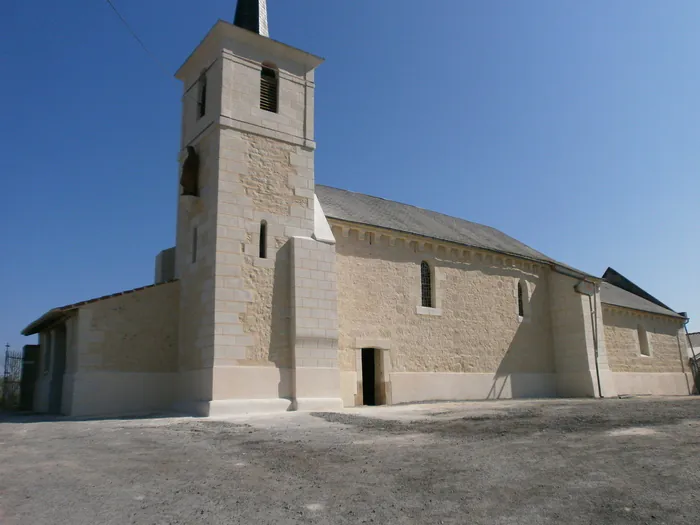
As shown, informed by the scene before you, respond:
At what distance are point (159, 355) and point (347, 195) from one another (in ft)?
29.7

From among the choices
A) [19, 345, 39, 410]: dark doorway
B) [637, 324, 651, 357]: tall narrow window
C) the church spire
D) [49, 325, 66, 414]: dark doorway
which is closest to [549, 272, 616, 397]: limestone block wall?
[637, 324, 651, 357]: tall narrow window

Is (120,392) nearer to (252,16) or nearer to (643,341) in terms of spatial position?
(252,16)

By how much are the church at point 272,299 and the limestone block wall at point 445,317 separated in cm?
6

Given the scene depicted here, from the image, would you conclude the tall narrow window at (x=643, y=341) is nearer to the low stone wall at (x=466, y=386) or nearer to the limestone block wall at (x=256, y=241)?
the low stone wall at (x=466, y=386)

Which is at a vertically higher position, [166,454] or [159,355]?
[159,355]

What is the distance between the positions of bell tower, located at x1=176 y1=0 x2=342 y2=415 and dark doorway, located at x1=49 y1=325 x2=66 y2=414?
341 centimetres

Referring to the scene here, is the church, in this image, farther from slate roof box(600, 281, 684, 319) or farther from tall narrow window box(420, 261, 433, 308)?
slate roof box(600, 281, 684, 319)

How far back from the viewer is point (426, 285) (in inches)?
735

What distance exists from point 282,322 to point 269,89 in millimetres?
6417

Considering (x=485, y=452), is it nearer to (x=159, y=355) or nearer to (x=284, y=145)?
(x=159, y=355)

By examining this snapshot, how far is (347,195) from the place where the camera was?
2020 cm

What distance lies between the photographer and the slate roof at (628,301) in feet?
83.4

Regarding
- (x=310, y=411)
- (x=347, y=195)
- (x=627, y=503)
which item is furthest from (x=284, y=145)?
(x=627, y=503)

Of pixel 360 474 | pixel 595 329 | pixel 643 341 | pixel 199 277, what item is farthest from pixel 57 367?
pixel 643 341
